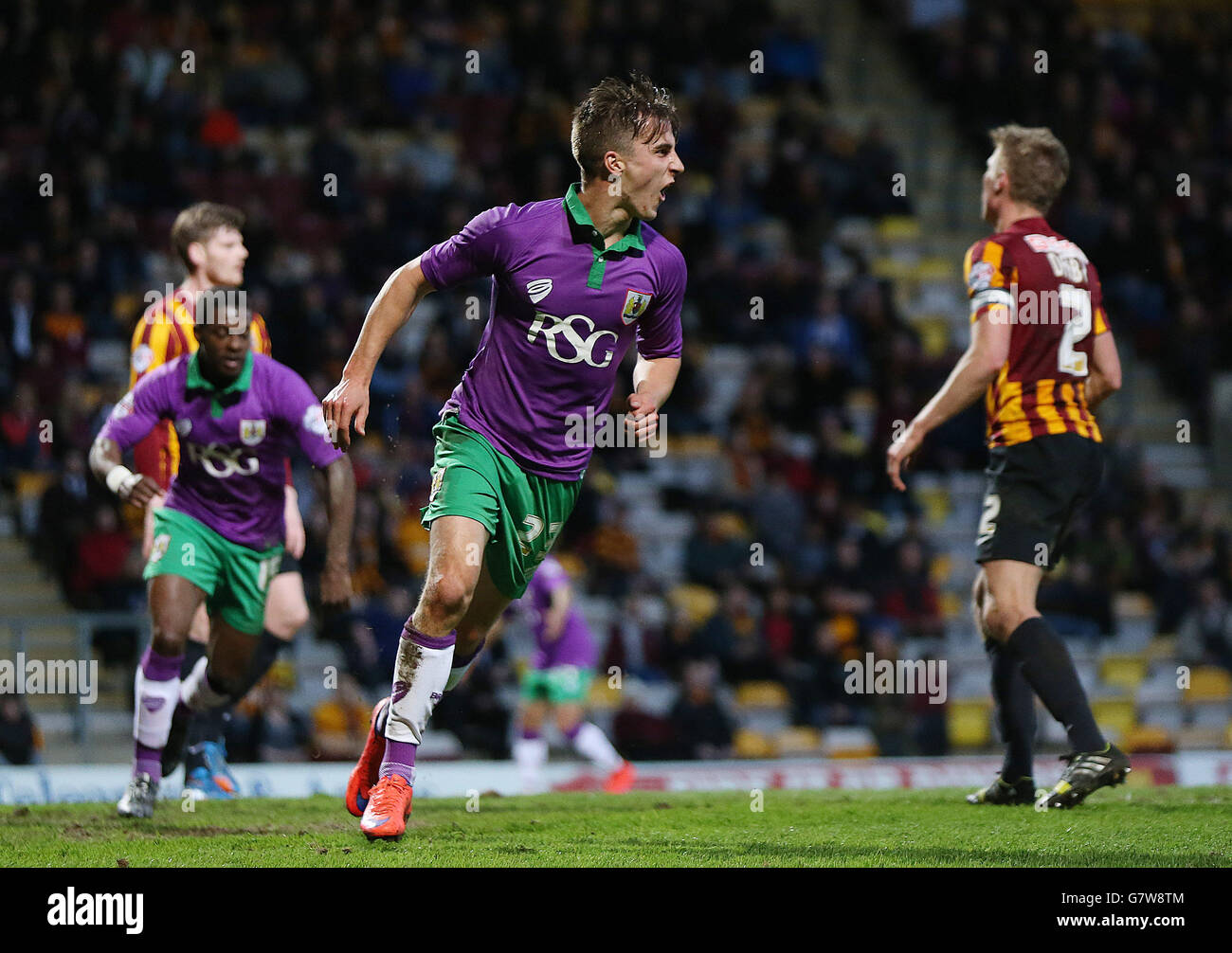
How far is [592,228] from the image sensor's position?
17.8ft

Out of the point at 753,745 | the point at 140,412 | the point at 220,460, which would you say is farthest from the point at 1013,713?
the point at 753,745

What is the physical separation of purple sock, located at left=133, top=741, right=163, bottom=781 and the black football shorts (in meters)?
3.55

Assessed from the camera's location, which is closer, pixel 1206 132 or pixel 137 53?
pixel 137 53

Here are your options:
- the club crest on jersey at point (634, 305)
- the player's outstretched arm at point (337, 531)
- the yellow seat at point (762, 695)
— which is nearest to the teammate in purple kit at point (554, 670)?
the yellow seat at point (762, 695)

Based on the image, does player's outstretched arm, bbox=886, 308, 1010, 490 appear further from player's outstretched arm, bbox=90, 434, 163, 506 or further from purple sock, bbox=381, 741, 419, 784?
player's outstretched arm, bbox=90, 434, 163, 506

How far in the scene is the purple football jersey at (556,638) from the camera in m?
11.0

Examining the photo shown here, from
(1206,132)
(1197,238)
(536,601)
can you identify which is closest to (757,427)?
(536,601)

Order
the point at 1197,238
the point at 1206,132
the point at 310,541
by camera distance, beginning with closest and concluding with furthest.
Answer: the point at 310,541
the point at 1197,238
the point at 1206,132

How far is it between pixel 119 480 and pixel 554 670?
204 inches

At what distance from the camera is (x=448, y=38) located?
16.2 m

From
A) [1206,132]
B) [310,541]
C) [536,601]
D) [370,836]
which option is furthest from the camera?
[1206,132]

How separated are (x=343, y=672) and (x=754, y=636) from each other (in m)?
3.36

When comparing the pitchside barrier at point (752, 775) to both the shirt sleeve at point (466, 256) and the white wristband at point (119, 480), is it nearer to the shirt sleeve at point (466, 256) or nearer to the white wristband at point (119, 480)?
the white wristband at point (119, 480)

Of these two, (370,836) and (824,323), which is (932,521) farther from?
(370,836)
